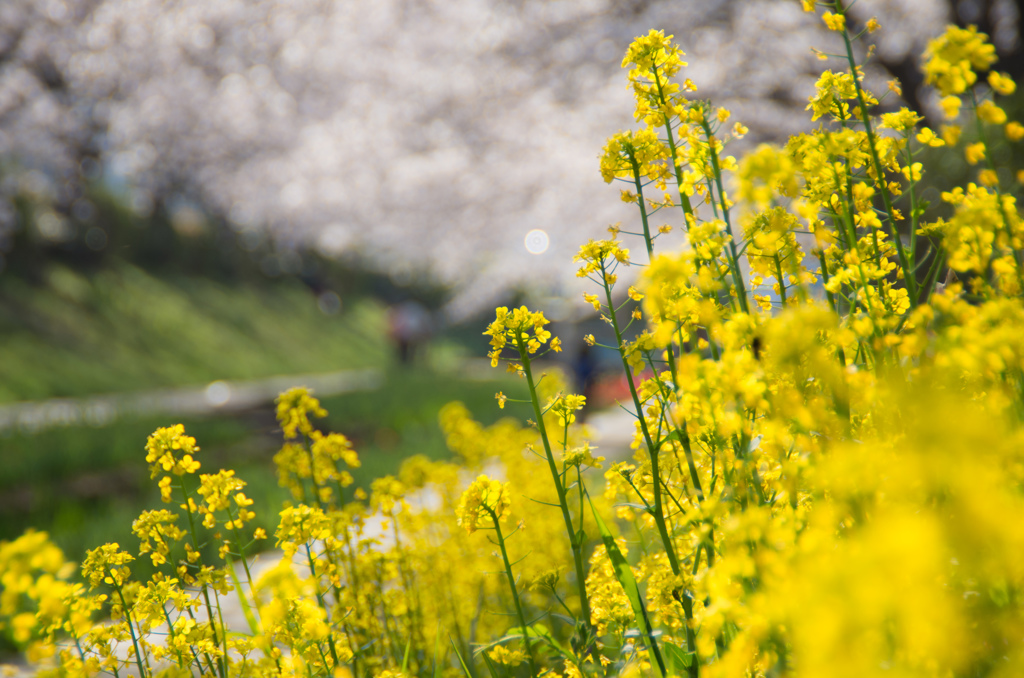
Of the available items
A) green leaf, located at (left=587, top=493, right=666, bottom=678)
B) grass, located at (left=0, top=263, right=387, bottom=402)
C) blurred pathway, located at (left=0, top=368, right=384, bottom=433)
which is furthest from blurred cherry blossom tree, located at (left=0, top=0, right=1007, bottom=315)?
green leaf, located at (left=587, top=493, right=666, bottom=678)

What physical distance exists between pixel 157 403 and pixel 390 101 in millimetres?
6211

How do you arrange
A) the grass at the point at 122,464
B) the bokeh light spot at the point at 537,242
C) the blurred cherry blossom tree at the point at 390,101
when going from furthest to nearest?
the bokeh light spot at the point at 537,242 < the blurred cherry blossom tree at the point at 390,101 < the grass at the point at 122,464

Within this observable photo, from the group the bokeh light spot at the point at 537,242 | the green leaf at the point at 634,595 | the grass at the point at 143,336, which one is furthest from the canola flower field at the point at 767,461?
the grass at the point at 143,336

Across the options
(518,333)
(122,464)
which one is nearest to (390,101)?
(122,464)

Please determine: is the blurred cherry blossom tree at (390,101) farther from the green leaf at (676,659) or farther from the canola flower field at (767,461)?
the green leaf at (676,659)

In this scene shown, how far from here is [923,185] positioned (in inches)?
221

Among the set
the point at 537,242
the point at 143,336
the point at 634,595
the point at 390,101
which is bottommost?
the point at 634,595

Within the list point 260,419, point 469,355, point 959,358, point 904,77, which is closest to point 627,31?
point 904,77

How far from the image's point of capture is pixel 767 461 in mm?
1400

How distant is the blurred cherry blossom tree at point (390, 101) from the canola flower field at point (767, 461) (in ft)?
19.8

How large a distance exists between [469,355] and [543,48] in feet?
94.3

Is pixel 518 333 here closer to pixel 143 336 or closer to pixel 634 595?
pixel 634 595

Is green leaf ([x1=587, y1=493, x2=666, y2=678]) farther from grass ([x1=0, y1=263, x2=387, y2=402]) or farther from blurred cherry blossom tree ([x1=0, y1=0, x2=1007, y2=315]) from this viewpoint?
grass ([x1=0, y1=263, x2=387, y2=402])

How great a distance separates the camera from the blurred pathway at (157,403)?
775 cm
